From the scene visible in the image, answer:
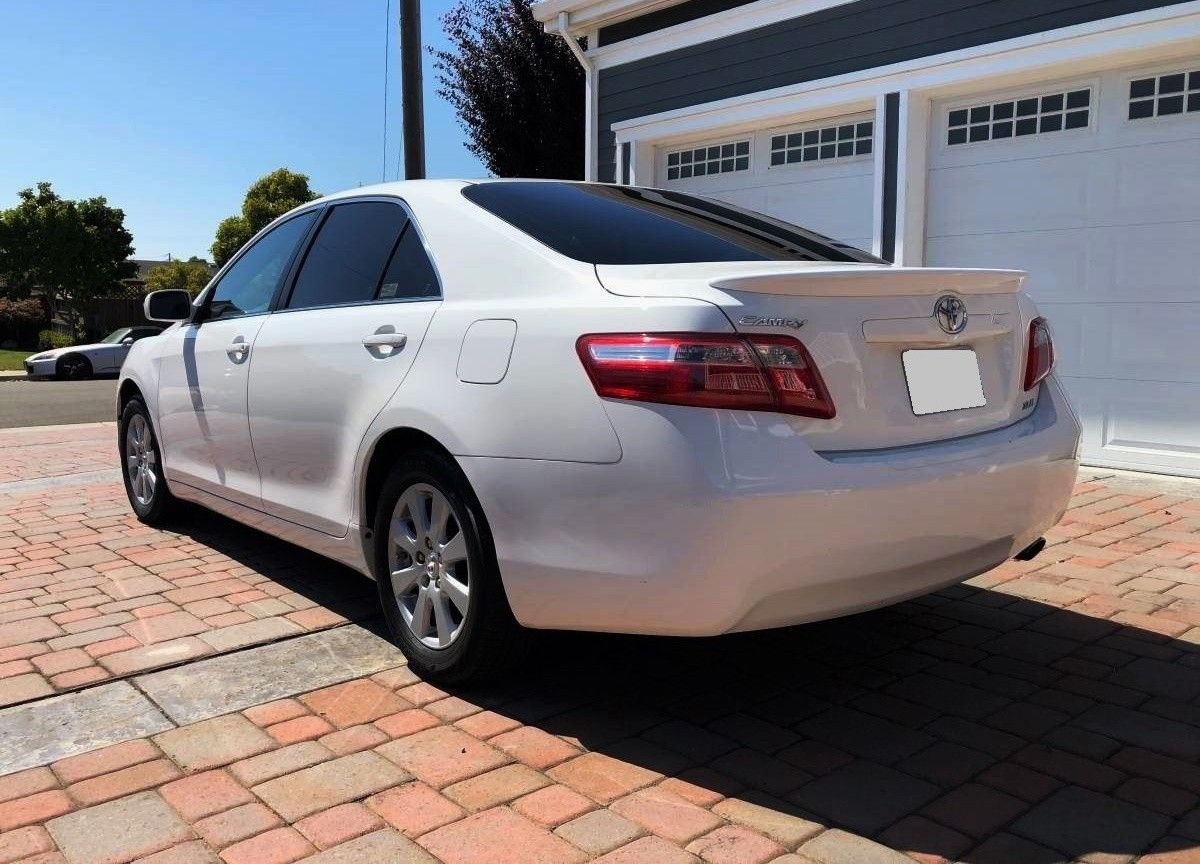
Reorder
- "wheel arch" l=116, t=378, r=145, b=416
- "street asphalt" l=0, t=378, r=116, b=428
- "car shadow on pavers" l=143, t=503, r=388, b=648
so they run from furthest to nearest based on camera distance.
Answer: "street asphalt" l=0, t=378, r=116, b=428 < "wheel arch" l=116, t=378, r=145, b=416 < "car shadow on pavers" l=143, t=503, r=388, b=648

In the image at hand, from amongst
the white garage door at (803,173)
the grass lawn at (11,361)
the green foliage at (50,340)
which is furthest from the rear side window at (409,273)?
the green foliage at (50,340)

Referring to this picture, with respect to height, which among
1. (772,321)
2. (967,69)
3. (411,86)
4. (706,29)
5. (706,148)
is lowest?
(772,321)

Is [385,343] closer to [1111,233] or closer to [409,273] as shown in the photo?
[409,273]

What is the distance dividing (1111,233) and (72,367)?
70.4 feet

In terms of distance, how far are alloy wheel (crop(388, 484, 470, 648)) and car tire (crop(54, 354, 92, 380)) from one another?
71.8ft

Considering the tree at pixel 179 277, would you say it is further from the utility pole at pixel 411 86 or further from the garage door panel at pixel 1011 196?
the garage door panel at pixel 1011 196

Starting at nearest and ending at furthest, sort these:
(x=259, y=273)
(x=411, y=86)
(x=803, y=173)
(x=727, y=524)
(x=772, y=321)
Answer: (x=727, y=524) → (x=772, y=321) → (x=259, y=273) → (x=803, y=173) → (x=411, y=86)

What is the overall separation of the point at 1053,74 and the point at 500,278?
5560 millimetres

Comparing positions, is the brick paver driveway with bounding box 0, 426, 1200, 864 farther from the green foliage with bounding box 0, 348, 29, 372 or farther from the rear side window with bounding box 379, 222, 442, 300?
the green foliage with bounding box 0, 348, 29, 372

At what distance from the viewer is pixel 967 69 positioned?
24.3ft

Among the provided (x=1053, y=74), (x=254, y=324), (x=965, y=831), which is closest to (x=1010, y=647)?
(x=965, y=831)

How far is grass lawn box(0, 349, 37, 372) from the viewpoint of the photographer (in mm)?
25359

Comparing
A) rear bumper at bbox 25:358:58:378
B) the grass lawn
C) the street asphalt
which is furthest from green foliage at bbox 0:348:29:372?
the street asphalt

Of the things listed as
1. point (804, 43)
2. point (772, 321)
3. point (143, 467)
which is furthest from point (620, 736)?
point (804, 43)
